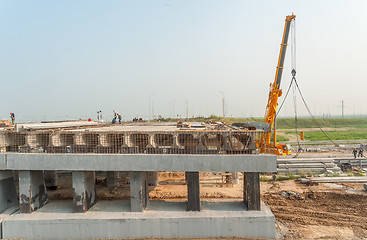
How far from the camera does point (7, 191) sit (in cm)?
1084

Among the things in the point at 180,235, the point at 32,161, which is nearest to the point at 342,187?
the point at 180,235

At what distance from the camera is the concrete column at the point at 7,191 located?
10.5 meters

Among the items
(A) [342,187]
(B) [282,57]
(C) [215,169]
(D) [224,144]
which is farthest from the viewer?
(B) [282,57]

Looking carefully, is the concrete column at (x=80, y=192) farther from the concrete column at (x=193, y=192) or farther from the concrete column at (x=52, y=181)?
the concrete column at (x=52, y=181)

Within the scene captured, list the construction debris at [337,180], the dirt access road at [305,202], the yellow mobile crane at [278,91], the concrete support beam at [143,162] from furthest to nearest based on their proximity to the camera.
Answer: the yellow mobile crane at [278,91], the construction debris at [337,180], the dirt access road at [305,202], the concrete support beam at [143,162]

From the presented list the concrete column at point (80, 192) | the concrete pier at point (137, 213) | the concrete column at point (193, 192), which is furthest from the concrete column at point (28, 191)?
the concrete column at point (193, 192)

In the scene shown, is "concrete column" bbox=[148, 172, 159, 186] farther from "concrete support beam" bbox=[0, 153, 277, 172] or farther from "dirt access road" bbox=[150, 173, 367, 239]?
"concrete support beam" bbox=[0, 153, 277, 172]

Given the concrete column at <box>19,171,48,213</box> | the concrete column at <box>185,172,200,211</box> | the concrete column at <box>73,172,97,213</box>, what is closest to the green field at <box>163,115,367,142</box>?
the concrete column at <box>185,172,200,211</box>

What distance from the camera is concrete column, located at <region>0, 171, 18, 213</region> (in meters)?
10.5

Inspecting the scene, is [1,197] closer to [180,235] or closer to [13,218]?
[13,218]

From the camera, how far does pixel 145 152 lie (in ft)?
33.0

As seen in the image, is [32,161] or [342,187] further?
[342,187]

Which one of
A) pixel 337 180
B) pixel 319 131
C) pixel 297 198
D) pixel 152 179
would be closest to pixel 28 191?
pixel 152 179

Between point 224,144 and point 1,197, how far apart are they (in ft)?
32.8
